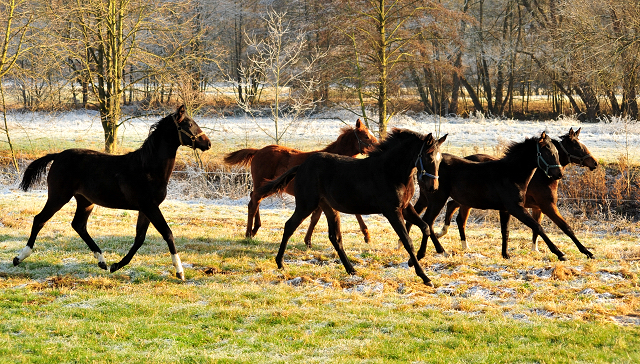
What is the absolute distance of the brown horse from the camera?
10.5 metres

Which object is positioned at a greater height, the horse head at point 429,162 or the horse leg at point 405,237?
the horse head at point 429,162

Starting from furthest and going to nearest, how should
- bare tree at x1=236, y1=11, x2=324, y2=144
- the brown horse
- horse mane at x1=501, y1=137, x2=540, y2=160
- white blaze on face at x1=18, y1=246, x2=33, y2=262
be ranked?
bare tree at x1=236, y1=11, x2=324, y2=144
the brown horse
horse mane at x1=501, y1=137, x2=540, y2=160
white blaze on face at x1=18, y1=246, x2=33, y2=262

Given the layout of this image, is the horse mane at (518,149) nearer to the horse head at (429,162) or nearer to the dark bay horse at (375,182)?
the dark bay horse at (375,182)

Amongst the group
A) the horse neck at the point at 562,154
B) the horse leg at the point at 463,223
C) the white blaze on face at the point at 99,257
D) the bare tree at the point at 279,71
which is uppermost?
the bare tree at the point at 279,71

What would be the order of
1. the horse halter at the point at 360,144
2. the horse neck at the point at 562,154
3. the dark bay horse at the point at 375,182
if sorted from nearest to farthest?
the dark bay horse at the point at 375,182 → the horse neck at the point at 562,154 → the horse halter at the point at 360,144

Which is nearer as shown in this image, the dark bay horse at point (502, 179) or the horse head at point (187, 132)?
the horse head at point (187, 132)

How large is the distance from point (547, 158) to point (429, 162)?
8.46ft

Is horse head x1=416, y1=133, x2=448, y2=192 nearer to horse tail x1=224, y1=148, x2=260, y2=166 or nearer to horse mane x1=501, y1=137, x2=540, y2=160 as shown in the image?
horse mane x1=501, y1=137, x2=540, y2=160

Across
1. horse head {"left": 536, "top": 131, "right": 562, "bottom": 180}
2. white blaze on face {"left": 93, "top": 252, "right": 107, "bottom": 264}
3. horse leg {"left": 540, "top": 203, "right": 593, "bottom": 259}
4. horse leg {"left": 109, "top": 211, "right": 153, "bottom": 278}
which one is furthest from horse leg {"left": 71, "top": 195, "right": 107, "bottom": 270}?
horse leg {"left": 540, "top": 203, "right": 593, "bottom": 259}

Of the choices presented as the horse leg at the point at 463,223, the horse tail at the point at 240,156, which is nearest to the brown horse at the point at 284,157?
the horse tail at the point at 240,156

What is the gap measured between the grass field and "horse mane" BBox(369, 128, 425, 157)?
1.70m

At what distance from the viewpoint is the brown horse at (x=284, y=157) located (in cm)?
1052

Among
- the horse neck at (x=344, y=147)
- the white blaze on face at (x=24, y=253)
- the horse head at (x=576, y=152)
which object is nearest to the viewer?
the white blaze on face at (x=24, y=253)

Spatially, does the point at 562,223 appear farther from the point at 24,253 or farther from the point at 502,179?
the point at 24,253
